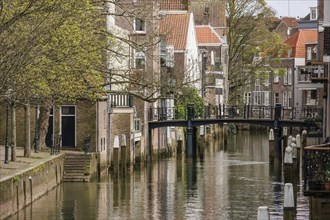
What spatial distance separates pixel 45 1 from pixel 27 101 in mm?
7899

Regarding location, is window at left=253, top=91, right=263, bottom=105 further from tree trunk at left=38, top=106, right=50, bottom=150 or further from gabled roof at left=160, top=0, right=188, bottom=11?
tree trunk at left=38, top=106, right=50, bottom=150

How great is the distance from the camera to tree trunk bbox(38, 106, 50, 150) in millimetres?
49656

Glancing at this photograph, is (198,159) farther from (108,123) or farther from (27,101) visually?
(27,101)

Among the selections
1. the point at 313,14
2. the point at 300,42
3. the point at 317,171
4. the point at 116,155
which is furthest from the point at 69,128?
the point at 313,14

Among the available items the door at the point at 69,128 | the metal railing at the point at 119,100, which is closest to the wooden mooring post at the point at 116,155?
the metal railing at the point at 119,100

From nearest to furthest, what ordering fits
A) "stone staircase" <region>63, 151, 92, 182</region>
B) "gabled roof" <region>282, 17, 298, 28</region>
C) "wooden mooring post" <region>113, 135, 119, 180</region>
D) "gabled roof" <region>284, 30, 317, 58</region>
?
"stone staircase" <region>63, 151, 92, 182</region> → "wooden mooring post" <region>113, 135, 119, 180</region> → "gabled roof" <region>284, 30, 317, 58</region> → "gabled roof" <region>282, 17, 298, 28</region>

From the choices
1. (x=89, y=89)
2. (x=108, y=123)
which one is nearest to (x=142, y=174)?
(x=108, y=123)

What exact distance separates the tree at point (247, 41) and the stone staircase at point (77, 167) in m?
47.6

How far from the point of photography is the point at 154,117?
6738 centimetres

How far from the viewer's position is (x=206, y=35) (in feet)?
331

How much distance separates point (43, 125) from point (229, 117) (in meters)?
21.4

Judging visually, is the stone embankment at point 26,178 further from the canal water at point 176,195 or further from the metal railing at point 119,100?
the metal railing at point 119,100

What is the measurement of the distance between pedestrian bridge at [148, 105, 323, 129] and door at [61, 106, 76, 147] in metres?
13.3

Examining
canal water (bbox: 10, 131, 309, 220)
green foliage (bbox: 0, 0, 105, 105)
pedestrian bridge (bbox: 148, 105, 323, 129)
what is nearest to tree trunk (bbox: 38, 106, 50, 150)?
canal water (bbox: 10, 131, 309, 220)
